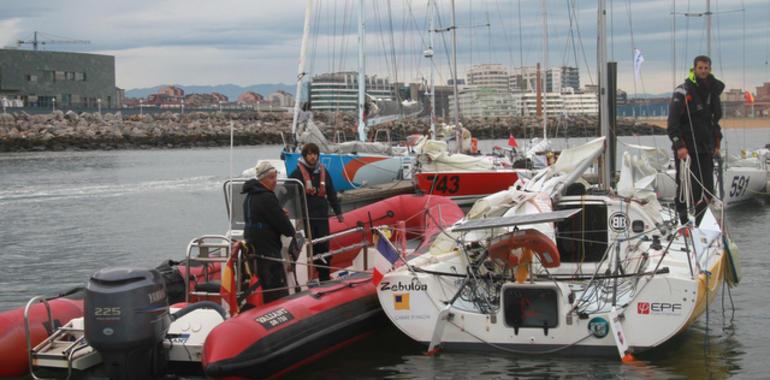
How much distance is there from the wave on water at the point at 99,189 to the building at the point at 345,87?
5.70 m

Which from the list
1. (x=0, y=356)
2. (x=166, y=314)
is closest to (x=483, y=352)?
(x=166, y=314)

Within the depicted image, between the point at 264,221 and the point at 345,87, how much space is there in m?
30.1

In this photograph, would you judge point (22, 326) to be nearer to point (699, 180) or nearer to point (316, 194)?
point (316, 194)

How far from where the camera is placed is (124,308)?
27.1 feet

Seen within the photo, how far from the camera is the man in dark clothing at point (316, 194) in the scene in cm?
1147

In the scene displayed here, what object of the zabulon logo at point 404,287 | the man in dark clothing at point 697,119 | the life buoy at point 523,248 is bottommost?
the zabulon logo at point 404,287

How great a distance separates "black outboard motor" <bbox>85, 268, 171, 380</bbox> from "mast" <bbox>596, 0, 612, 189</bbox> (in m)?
6.52

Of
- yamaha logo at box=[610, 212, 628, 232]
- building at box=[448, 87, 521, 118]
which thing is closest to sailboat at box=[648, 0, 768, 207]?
yamaha logo at box=[610, 212, 628, 232]

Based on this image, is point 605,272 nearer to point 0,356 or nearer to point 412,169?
point 0,356

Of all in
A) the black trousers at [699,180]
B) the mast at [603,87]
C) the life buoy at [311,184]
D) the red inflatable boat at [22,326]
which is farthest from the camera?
the mast at [603,87]

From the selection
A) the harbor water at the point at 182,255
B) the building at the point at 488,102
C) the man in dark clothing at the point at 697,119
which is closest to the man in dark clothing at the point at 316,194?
the harbor water at the point at 182,255

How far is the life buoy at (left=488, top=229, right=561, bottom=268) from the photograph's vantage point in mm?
9453

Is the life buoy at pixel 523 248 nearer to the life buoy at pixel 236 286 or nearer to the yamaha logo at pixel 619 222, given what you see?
the yamaha logo at pixel 619 222

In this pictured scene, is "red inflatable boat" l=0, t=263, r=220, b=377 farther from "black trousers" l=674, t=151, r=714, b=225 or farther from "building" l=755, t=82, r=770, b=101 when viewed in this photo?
"building" l=755, t=82, r=770, b=101
